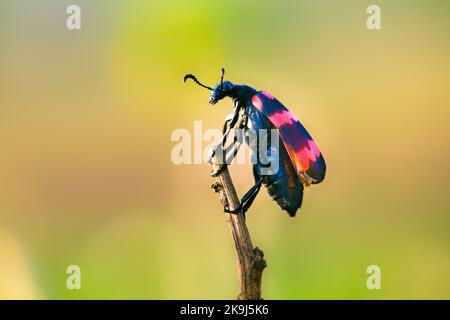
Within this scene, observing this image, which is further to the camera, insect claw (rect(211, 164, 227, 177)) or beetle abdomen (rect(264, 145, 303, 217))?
beetle abdomen (rect(264, 145, 303, 217))

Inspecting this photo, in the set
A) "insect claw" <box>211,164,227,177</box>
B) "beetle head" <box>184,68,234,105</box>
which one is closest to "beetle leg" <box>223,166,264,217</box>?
"insect claw" <box>211,164,227,177</box>

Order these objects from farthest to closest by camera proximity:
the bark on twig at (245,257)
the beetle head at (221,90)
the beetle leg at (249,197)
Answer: the beetle head at (221,90), the beetle leg at (249,197), the bark on twig at (245,257)

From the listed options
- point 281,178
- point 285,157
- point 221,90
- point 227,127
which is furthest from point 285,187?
point 221,90

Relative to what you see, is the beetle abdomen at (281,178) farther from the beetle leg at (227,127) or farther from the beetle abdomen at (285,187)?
the beetle leg at (227,127)

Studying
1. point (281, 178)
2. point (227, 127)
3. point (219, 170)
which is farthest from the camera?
point (227, 127)

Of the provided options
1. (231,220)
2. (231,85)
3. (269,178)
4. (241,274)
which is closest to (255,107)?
(231,85)

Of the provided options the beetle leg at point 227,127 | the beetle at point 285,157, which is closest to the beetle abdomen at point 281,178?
the beetle at point 285,157

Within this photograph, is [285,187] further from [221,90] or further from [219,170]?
[221,90]

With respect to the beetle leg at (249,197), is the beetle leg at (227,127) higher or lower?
higher

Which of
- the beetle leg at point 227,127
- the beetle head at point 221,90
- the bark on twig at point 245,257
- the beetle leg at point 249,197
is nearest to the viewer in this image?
the bark on twig at point 245,257

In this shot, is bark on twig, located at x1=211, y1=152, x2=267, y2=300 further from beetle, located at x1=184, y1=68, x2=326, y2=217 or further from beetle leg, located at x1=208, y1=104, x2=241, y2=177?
beetle leg, located at x1=208, y1=104, x2=241, y2=177

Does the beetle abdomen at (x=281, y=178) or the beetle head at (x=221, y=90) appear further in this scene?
the beetle head at (x=221, y=90)

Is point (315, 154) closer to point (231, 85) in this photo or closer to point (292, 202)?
point (292, 202)
